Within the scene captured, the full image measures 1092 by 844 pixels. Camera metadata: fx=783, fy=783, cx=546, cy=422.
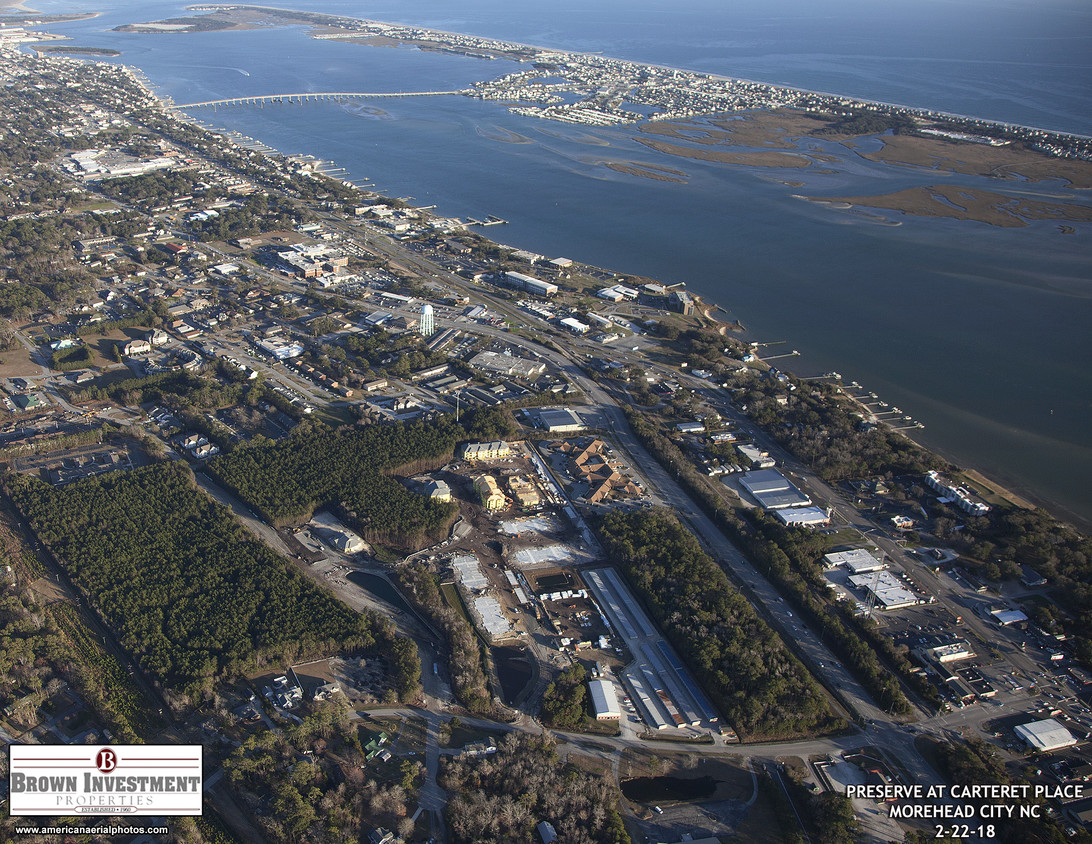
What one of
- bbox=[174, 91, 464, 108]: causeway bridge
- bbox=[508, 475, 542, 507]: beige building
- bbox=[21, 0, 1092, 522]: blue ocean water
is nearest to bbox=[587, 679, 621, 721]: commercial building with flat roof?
bbox=[508, 475, 542, 507]: beige building

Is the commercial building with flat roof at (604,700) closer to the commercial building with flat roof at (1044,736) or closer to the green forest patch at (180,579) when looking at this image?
the green forest patch at (180,579)

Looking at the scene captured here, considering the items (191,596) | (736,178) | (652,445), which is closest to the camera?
(191,596)

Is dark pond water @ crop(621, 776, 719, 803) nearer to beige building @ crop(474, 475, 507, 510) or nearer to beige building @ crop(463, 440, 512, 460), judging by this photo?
beige building @ crop(474, 475, 507, 510)

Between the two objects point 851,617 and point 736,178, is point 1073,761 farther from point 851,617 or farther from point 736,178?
point 736,178

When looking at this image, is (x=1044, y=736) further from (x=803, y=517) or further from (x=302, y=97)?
(x=302, y=97)

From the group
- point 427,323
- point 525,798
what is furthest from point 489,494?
point 427,323

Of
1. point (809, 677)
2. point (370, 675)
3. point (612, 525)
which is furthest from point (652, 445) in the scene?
point (370, 675)

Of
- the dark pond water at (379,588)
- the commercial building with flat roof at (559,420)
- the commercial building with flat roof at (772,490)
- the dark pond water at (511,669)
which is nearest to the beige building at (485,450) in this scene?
the commercial building with flat roof at (559,420)
